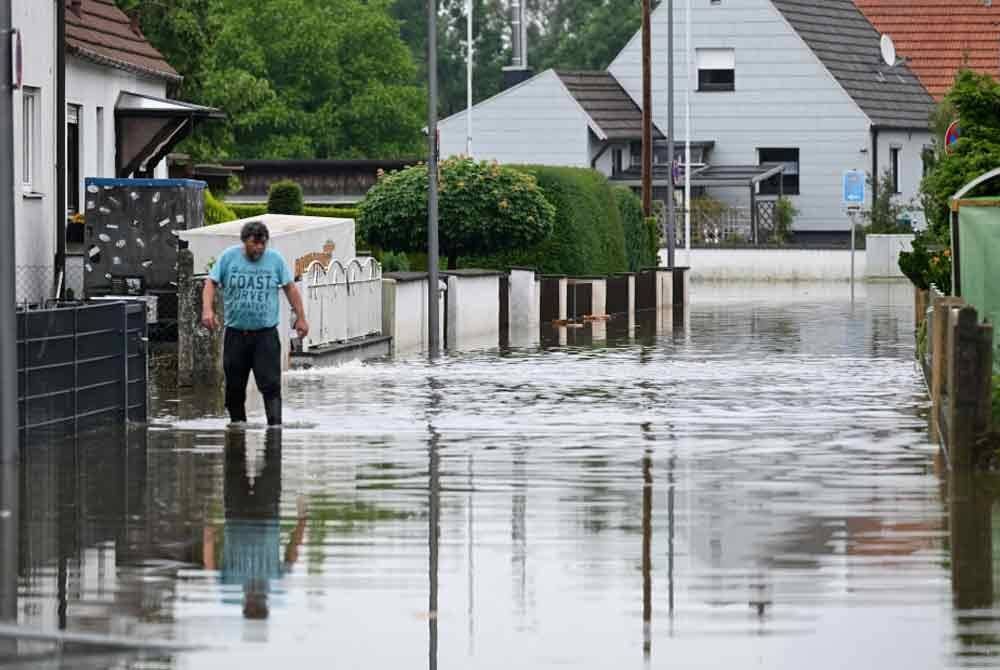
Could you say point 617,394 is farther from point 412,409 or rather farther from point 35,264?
point 35,264

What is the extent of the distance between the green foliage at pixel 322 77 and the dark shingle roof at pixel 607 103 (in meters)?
11.9

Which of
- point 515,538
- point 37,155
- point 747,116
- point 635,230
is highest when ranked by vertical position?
point 747,116

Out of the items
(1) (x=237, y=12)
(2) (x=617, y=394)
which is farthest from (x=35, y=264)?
(1) (x=237, y=12)

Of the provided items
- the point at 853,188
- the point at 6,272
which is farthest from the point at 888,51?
the point at 6,272

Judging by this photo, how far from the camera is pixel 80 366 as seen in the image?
711 inches

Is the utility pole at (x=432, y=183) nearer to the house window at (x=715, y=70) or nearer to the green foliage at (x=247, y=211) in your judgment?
the green foliage at (x=247, y=211)

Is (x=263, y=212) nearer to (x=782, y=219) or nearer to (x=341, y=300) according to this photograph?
(x=341, y=300)

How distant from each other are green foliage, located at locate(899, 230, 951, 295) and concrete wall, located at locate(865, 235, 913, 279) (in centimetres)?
3300

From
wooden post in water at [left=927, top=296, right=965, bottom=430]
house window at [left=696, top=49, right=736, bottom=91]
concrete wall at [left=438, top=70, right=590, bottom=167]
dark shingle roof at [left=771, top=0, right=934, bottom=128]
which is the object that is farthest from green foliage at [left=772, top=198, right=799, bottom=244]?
wooden post in water at [left=927, top=296, right=965, bottom=430]

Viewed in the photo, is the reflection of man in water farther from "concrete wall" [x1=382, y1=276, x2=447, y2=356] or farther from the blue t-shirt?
"concrete wall" [x1=382, y1=276, x2=447, y2=356]

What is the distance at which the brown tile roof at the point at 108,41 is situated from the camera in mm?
32938

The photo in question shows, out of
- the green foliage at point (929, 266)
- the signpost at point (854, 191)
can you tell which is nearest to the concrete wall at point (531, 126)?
the signpost at point (854, 191)

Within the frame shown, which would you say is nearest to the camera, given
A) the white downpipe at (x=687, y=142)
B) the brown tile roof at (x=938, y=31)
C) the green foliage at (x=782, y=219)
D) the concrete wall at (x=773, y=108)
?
the white downpipe at (x=687, y=142)

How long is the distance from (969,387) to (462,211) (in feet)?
85.7
